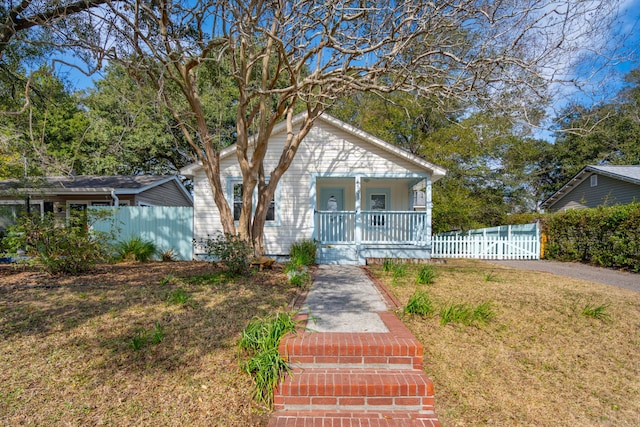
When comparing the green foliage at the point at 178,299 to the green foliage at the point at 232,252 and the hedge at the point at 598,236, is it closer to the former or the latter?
the green foliage at the point at 232,252

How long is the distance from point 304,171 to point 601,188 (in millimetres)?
17669

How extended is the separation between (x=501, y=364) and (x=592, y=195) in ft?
67.1

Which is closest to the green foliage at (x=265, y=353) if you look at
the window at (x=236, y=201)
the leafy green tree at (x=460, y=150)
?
the window at (x=236, y=201)

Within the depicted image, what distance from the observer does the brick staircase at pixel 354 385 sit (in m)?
3.28

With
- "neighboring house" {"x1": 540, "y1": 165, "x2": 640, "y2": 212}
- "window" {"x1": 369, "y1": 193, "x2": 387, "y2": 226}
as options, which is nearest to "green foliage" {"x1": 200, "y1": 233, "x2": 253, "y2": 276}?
"window" {"x1": 369, "y1": 193, "x2": 387, "y2": 226}

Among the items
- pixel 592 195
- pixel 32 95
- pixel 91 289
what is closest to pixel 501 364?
pixel 91 289

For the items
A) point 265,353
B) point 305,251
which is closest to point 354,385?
point 265,353

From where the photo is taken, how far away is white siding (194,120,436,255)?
11125mm

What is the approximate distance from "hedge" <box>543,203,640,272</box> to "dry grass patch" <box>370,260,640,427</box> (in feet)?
19.5

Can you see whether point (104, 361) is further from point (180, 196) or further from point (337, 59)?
point (180, 196)

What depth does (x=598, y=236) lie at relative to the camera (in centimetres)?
1202

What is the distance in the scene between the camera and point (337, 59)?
7.97 metres

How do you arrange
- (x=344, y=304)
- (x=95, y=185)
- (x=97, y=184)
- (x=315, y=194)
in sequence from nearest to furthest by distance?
1. (x=344, y=304)
2. (x=315, y=194)
3. (x=95, y=185)
4. (x=97, y=184)

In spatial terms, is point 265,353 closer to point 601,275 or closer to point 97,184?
point 601,275
